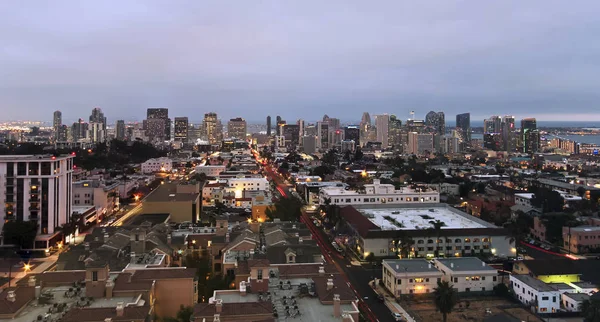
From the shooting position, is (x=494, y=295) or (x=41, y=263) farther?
(x=41, y=263)

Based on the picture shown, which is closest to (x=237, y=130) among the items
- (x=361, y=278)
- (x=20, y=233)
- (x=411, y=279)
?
(x=20, y=233)

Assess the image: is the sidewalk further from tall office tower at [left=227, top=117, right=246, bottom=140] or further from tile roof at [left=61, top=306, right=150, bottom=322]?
tall office tower at [left=227, top=117, right=246, bottom=140]

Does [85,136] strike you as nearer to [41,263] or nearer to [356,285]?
[41,263]

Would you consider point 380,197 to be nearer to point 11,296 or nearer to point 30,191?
point 30,191

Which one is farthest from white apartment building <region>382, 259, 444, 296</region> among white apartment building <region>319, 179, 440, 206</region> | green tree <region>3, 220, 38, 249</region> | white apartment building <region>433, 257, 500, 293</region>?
green tree <region>3, 220, 38, 249</region>

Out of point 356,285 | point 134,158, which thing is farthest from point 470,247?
point 134,158

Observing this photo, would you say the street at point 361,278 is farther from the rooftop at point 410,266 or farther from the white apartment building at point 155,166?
the white apartment building at point 155,166
